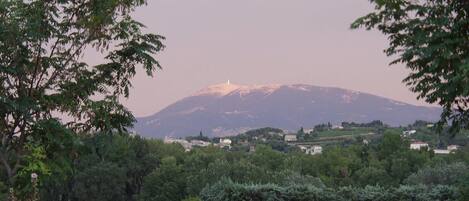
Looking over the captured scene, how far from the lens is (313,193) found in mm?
15875

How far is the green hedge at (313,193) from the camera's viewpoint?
1549cm

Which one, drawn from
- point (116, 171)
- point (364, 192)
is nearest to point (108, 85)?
point (364, 192)

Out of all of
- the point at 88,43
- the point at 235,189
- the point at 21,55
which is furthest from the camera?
the point at 235,189

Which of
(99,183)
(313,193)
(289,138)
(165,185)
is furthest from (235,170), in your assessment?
(289,138)

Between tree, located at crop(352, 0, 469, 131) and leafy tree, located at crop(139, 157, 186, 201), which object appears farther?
leafy tree, located at crop(139, 157, 186, 201)

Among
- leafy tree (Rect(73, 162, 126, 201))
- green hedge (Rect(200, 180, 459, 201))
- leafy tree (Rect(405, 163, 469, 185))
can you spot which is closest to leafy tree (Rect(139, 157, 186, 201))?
leafy tree (Rect(73, 162, 126, 201))

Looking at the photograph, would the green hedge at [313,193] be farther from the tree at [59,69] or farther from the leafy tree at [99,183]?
the leafy tree at [99,183]

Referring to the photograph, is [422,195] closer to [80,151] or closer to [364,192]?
[364,192]

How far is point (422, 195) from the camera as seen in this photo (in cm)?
1608

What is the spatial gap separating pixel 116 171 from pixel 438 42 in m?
66.1

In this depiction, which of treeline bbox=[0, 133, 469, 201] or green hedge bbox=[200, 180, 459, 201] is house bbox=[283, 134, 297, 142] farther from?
green hedge bbox=[200, 180, 459, 201]

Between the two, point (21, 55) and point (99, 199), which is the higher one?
point (21, 55)

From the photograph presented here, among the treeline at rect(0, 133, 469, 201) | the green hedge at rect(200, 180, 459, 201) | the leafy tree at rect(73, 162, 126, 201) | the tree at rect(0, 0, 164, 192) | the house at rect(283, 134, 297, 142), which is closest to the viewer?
the tree at rect(0, 0, 164, 192)

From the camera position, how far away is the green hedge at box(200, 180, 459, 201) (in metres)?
15.5
